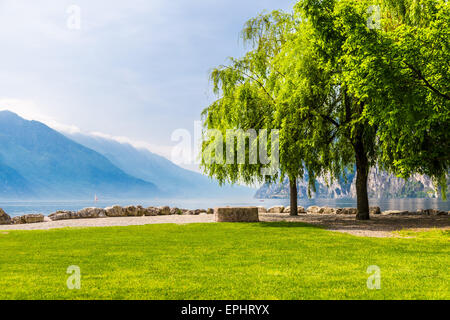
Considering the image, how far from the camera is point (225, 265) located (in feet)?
27.2

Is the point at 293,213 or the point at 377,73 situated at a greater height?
the point at 377,73

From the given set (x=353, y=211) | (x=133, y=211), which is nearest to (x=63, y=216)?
(x=133, y=211)

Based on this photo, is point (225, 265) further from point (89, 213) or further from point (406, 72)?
point (89, 213)

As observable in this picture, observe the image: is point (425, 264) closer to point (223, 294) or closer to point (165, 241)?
point (223, 294)

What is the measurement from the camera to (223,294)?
6.01 metres

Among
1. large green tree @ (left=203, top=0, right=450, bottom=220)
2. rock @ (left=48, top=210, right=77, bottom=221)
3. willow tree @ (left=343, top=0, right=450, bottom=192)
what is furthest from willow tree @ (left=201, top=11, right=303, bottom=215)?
rock @ (left=48, top=210, right=77, bottom=221)

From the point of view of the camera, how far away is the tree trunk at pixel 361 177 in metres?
19.4

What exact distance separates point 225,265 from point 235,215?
1101 cm

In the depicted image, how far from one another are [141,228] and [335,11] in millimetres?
11259

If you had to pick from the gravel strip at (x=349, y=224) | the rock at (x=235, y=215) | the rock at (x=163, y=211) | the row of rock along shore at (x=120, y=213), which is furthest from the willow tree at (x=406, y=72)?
the rock at (x=163, y=211)

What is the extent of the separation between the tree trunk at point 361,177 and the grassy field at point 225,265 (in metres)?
5.57
